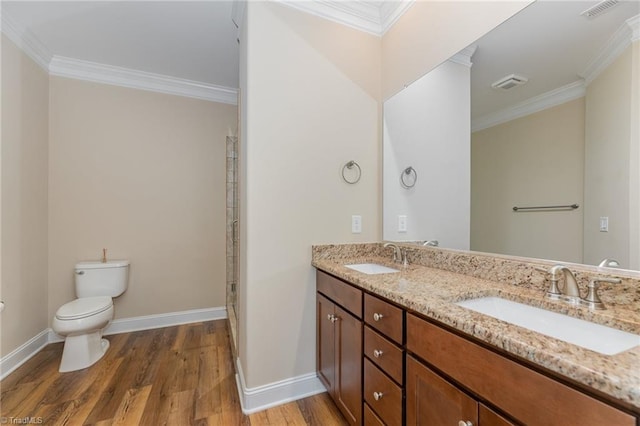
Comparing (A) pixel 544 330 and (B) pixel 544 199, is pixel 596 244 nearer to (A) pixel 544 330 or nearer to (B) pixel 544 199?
(B) pixel 544 199

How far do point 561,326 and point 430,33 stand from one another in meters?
1.63

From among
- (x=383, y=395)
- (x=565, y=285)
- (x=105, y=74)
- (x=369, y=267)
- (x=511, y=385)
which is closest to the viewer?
(x=511, y=385)

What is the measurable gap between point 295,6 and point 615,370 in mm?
2201

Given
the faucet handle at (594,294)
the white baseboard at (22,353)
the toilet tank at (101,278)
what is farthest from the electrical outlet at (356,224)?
the white baseboard at (22,353)

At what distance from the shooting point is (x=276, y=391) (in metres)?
1.71

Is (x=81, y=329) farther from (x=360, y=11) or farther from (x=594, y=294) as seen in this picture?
(x=360, y=11)

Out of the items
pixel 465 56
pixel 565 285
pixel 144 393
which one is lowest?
pixel 144 393

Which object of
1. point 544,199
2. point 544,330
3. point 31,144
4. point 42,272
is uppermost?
point 31,144

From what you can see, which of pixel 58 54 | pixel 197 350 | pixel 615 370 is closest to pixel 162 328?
pixel 197 350

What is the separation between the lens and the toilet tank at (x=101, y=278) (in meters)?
2.45

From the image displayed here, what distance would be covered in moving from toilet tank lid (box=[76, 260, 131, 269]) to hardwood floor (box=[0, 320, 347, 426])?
713 mm

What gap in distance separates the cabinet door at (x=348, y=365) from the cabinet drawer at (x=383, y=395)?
69mm

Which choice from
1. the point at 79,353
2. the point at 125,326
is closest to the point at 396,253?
the point at 79,353

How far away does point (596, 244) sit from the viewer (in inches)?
38.5
